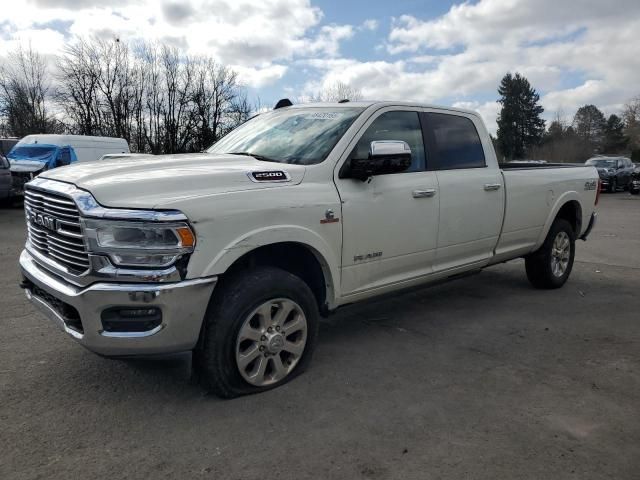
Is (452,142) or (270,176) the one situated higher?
(452,142)

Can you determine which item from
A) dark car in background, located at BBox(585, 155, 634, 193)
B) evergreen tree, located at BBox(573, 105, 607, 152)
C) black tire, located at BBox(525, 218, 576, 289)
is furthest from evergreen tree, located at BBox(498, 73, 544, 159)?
black tire, located at BBox(525, 218, 576, 289)

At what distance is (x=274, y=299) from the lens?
10.9 ft

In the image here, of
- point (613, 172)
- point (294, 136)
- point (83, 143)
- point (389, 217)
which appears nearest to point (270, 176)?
point (294, 136)

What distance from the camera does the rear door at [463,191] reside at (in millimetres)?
4555

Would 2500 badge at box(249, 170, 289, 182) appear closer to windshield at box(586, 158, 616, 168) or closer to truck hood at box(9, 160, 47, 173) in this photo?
truck hood at box(9, 160, 47, 173)

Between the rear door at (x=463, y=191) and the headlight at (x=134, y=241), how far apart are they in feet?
8.06

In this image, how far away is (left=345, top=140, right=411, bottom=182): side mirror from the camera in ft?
11.8

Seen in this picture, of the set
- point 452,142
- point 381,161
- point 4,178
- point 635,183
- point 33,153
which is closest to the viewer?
point 381,161

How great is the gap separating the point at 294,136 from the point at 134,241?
1707mm

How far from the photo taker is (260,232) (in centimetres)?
319

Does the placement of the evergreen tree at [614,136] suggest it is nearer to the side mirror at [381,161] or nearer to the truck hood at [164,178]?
the side mirror at [381,161]

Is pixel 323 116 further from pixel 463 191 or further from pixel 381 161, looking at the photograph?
pixel 463 191

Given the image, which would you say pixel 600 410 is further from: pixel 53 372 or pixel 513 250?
pixel 53 372

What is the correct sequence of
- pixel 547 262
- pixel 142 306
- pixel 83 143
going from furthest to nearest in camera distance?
1. pixel 83 143
2. pixel 547 262
3. pixel 142 306
